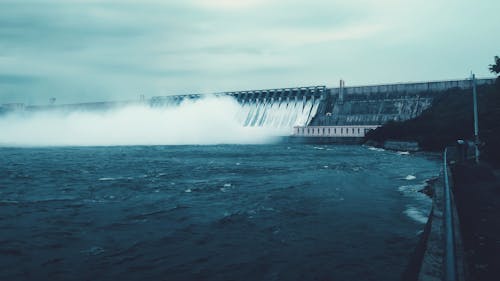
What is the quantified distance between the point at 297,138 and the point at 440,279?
76.1m

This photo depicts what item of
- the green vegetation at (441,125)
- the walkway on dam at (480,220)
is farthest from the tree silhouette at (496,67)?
the green vegetation at (441,125)

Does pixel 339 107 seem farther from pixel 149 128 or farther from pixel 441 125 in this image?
pixel 149 128

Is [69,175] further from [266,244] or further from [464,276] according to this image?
[464,276]

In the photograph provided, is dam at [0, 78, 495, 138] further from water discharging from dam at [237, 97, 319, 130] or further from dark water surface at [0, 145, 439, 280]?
dark water surface at [0, 145, 439, 280]

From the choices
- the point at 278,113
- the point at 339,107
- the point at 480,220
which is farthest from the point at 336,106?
the point at 480,220

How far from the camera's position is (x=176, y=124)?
110062mm

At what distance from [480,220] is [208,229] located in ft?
25.6

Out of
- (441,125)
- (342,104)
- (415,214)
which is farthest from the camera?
(342,104)

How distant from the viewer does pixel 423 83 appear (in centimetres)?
8325

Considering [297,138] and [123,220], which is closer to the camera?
[123,220]

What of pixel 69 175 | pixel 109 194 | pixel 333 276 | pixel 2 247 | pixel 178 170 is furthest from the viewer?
pixel 178 170

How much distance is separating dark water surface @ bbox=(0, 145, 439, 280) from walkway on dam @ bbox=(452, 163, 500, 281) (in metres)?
1.49

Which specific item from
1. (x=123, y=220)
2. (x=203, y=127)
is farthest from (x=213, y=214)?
(x=203, y=127)

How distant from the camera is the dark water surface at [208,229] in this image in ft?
32.1
